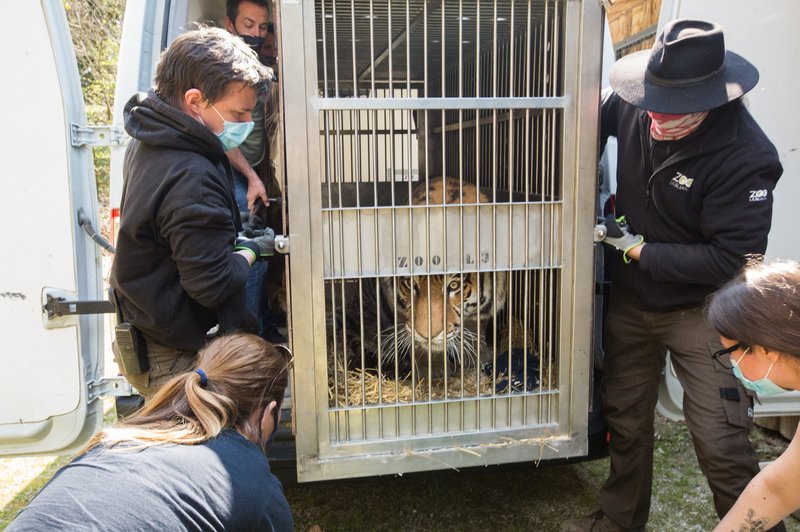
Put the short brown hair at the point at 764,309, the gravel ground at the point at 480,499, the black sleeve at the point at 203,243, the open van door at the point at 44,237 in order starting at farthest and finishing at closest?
the gravel ground at the point at 480,499, the open van door at the point at 44,237, the black sleeve at the point at 203,243, the short brown hair at the point at 764,309

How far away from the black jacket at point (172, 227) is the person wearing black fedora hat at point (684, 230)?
1.50m

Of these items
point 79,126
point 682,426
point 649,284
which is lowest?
point 682,426

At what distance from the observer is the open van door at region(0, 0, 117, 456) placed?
2.52 meters

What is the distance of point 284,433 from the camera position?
9.09ft

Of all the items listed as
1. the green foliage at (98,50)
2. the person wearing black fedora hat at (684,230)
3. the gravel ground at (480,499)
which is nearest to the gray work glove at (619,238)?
the person wearing black fedora hat at (684,230)

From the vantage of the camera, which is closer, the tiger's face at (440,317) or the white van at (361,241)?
the white van at (361,241)

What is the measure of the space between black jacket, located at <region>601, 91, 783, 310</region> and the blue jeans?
5.41ft

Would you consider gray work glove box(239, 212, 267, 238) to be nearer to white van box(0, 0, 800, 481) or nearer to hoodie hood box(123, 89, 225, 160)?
white van box(0, 0, 800, 481)

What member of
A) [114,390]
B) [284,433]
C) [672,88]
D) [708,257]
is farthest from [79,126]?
[708,257]

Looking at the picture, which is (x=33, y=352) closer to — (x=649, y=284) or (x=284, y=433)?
(x=284, y=433)

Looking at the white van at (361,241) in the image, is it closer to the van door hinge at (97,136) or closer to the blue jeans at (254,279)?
the van door hinge at (97,136)

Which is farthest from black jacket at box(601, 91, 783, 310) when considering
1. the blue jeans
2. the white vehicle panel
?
the white vehicle panel

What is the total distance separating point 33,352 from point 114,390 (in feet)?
1.18

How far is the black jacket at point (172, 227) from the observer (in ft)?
6.84
